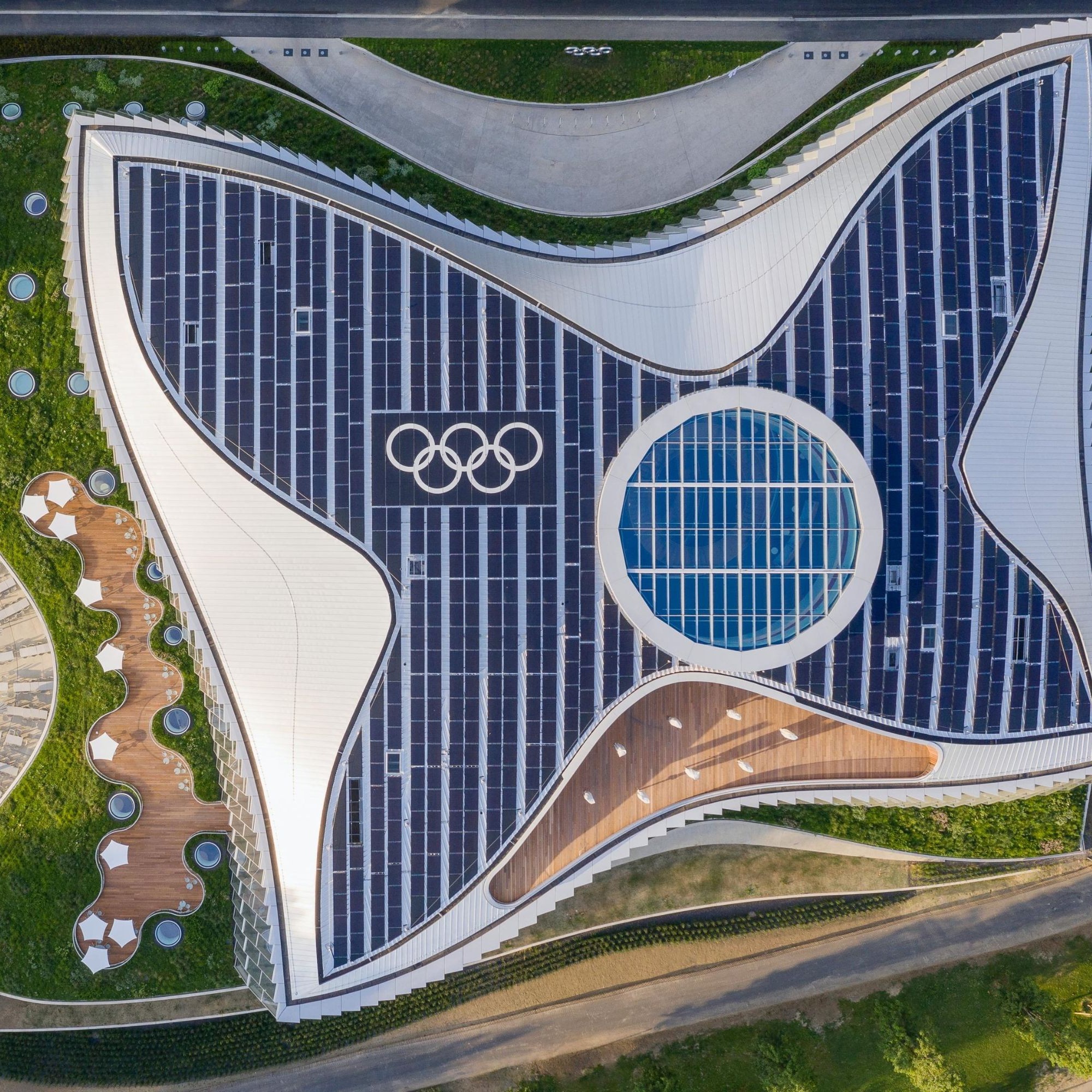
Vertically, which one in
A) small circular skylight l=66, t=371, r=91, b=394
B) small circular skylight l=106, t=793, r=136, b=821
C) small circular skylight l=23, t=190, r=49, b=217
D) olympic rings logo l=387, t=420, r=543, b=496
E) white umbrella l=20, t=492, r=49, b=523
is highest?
small circular skylight l=23, t=190, r=49, b=217

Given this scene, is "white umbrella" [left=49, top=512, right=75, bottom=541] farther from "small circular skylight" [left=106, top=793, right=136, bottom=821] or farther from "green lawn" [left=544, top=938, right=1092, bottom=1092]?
"green lawn" [left=544, top=938, right=1092, bottom=1092]

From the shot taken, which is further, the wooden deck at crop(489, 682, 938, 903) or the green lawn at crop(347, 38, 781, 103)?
the green lawn at crop(347, 38, 781, 103)

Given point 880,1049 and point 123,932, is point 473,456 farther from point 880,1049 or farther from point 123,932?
point 880,1049

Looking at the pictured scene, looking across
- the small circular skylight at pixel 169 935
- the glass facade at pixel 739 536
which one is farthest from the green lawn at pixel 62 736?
the glass facade at pixel 739 536

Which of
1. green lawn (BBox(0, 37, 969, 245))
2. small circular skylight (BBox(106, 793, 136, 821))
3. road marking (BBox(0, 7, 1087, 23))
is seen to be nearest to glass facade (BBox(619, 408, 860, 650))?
green lawn (BBox(0, 37, 969, 245))

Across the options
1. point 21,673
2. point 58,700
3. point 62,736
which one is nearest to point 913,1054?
point 62,736

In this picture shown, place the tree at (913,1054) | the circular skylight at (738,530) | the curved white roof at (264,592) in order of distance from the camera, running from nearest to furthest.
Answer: the circular skylight at (738,530) < the curved white roof at (264,592) < the tree at (913,1054)

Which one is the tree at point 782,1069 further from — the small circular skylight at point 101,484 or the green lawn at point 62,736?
the small circular skylight at point 101,484

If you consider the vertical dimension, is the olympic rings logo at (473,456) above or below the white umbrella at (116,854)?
above

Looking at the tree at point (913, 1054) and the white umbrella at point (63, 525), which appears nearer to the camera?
the tree at point (913, 1054)
